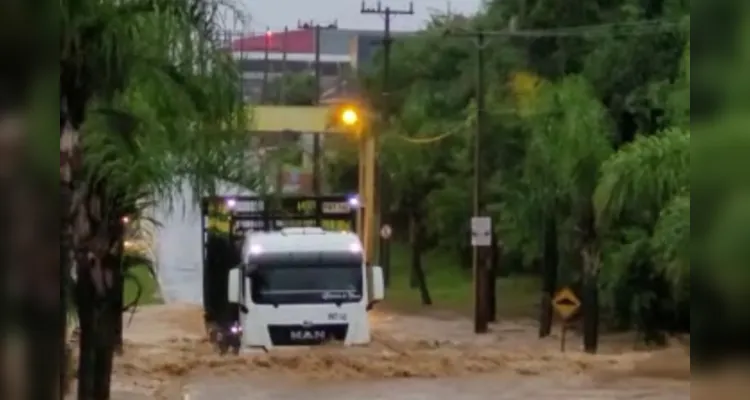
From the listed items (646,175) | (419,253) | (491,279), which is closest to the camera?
(646,175)

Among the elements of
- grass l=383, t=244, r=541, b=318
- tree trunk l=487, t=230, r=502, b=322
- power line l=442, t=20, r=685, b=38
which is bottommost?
grass l=383, t=244, r=541, b=318

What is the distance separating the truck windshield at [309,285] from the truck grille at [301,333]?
490 millimetres

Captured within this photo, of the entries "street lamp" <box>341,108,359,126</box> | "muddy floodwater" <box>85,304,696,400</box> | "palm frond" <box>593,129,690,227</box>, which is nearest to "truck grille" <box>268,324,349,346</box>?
"muddy floodwater" <box>85,304,696,400</box>

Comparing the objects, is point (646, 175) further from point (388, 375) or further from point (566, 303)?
point (566, 303)

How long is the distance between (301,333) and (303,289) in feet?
2.64

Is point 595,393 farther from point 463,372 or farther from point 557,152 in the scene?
point 557,152

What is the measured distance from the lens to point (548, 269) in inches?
1435

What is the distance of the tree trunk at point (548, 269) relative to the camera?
116 feet

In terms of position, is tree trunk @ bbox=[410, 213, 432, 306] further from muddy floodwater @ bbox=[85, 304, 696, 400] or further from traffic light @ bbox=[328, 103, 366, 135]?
muddy floodwater @ bbox=[85, 304, 696, 400]

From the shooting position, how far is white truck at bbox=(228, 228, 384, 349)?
24.5m

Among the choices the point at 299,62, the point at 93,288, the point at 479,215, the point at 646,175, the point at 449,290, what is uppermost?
the point at 299,62

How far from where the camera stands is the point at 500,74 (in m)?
44.2

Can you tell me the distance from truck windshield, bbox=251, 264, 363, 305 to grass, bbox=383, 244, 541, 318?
2018cm

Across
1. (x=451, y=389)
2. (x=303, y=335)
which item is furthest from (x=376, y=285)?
(x=451, y=389)
